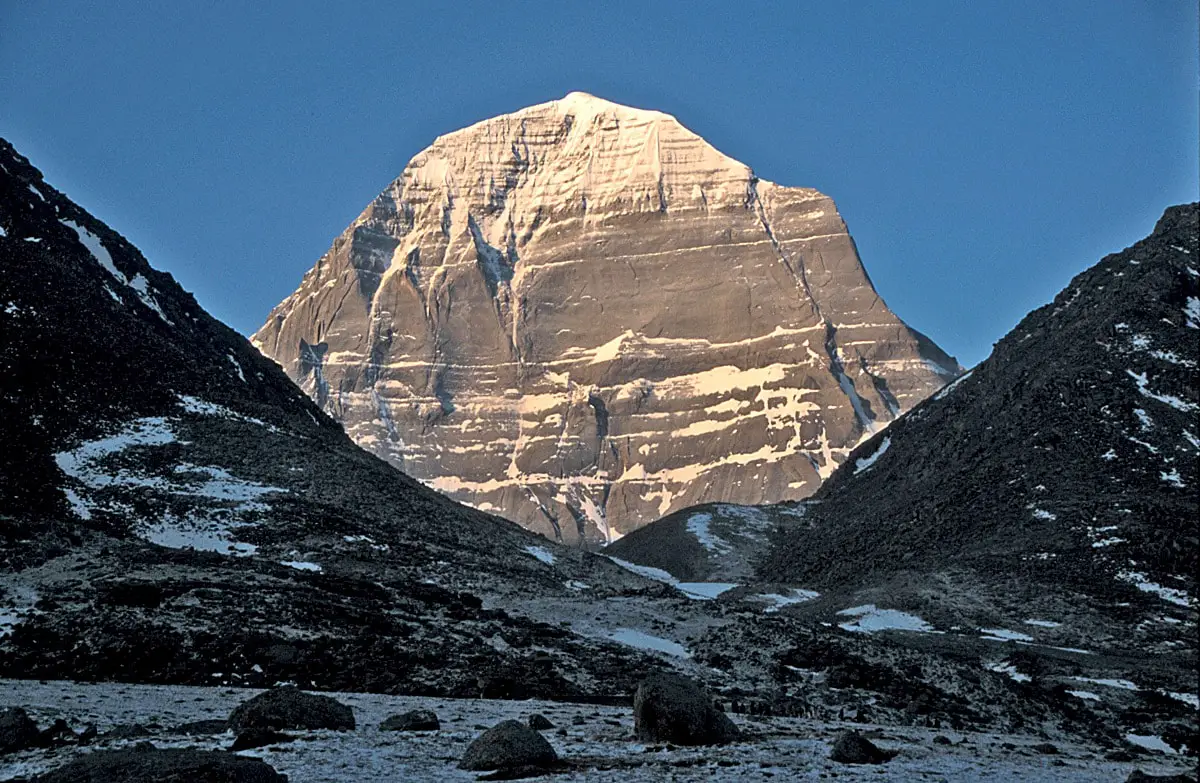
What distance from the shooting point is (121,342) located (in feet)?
378

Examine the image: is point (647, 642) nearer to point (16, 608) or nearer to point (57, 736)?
point (16, 608)

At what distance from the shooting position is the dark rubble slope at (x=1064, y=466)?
110 m

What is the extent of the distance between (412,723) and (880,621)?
2742 inches

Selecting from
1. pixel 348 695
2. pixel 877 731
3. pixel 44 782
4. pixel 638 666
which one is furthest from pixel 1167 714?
pixel 44 782

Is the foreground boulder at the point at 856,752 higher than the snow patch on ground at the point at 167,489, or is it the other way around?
the snow patch on ground at the point at 167,489

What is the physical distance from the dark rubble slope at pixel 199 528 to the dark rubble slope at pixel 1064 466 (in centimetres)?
2931

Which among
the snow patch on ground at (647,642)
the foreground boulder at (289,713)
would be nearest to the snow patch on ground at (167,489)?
the snow patch on ground at (647,642)

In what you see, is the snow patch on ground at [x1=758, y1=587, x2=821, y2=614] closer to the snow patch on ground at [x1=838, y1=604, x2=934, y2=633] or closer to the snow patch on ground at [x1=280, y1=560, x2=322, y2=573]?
the snow patch on ground at [x1=838, y1=604, x2=934, y2=633]

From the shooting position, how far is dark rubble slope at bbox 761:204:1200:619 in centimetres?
11019

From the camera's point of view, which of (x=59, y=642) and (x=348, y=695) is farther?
(x=59, y=642)

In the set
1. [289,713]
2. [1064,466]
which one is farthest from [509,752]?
[1064,466]

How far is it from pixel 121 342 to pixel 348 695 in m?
80.3

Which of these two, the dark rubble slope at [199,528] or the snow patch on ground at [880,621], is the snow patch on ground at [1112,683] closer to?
the dark rubble slope at [199,528]

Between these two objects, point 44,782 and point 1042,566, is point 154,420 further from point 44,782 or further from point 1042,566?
point 44,782
